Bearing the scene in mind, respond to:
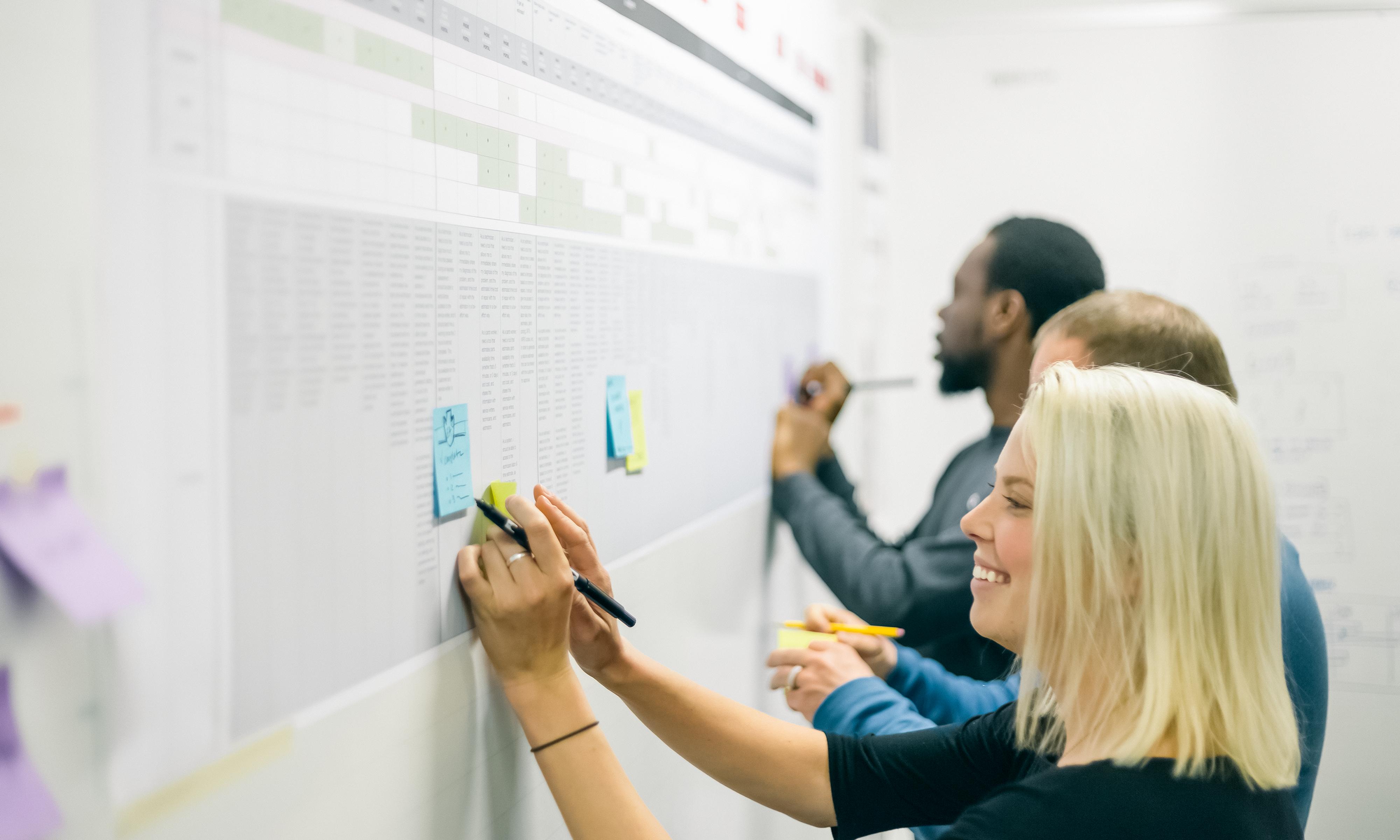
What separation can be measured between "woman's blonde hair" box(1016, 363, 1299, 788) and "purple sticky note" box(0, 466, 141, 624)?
647 mm

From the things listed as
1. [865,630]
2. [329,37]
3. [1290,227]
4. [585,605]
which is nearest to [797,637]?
[865,630]

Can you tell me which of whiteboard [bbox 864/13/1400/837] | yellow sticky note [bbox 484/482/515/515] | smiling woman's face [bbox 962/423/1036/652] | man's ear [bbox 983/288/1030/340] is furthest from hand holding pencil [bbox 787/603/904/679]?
whiteboard [bbox 864/13/1400/837]

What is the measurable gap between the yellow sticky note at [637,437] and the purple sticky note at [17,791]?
Result: 0.67 meters

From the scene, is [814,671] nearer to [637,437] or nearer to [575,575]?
[637,437]

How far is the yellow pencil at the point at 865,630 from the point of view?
1346mm

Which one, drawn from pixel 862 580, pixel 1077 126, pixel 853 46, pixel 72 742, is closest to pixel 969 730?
pixel 862 580

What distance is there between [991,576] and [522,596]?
42 cm

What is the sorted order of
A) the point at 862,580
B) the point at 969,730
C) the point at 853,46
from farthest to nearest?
the point at 853,46 → the point at 862,580 → the point at 969,730

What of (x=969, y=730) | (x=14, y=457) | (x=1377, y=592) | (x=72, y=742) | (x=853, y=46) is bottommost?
(x=1377, y=592)

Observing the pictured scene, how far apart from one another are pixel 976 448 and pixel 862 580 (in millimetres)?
329

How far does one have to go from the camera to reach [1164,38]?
7.23 ft

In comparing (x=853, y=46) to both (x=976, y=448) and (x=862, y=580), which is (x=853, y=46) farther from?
(x=862, y=580)

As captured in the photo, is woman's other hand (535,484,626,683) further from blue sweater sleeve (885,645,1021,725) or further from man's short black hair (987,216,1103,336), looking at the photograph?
man's short black hair (987,216,1103,336)

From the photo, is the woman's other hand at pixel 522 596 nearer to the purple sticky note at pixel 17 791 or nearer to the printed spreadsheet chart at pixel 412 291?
the printed spreadsheet chart at pixel 412 291
